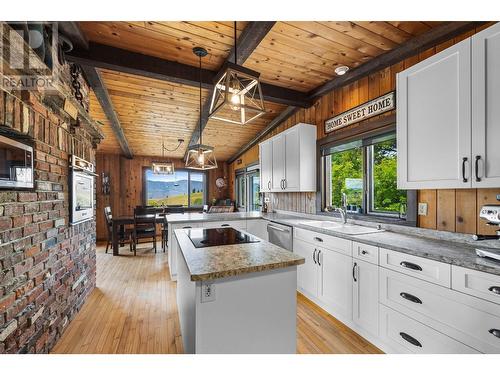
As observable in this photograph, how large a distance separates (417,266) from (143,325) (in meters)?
2.42

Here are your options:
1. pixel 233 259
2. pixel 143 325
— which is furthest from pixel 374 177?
pixel 143 325

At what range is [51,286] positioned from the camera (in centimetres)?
188

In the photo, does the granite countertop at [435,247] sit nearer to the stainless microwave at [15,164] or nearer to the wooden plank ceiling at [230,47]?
the wooden plank ceiling at [230,47]

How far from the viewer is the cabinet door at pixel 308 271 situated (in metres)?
2.53

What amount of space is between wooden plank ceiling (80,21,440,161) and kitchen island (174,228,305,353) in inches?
80.7

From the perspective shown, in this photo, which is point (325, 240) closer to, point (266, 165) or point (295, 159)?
point (295, 159)

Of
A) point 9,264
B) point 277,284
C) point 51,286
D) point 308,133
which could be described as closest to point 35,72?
point 9,264

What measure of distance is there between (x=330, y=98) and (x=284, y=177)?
1331 millimetres

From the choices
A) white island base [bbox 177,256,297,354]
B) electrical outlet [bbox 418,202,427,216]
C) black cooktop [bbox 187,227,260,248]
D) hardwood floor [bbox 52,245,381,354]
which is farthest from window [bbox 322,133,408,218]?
white island base [bbox 177,256,297,354]

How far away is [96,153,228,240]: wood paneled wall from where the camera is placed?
651 cm

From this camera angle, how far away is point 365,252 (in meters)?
1.92

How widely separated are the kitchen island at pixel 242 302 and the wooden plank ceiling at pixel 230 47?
2051 mm

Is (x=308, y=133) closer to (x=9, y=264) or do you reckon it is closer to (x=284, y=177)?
(x=284, y=177)

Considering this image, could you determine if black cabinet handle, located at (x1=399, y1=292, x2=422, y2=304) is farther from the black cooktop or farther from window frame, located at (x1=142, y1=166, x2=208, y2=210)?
window frame, located at (x1=142, y1=166, x2=208, y2=210)
